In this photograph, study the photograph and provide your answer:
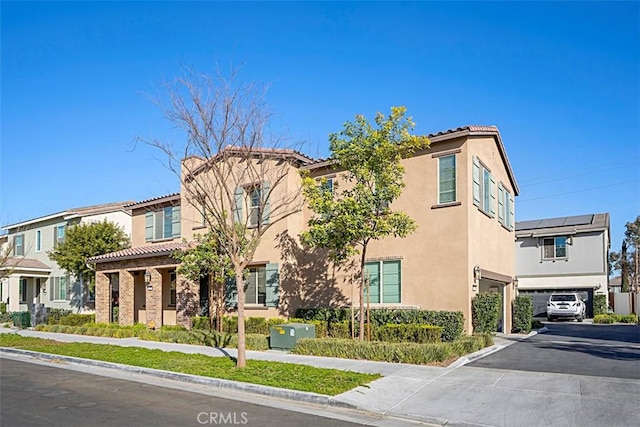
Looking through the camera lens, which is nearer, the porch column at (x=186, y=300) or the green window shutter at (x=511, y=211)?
the porch column at (x=186, y=300)

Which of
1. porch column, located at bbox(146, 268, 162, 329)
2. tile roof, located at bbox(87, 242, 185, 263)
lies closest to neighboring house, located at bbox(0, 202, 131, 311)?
tile roof, located at bbox(87, 242, 185, 263)

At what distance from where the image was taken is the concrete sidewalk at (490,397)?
8953mm

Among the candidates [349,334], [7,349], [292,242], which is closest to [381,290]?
[349,334]

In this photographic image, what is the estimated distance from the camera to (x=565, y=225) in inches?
1519

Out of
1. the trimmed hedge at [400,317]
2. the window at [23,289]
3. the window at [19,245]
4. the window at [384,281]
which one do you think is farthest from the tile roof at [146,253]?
the window at [19,245]

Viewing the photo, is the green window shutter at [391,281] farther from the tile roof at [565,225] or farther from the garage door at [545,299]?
the tile roof at [565,225]

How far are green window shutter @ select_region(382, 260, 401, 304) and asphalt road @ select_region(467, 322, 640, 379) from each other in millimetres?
3836

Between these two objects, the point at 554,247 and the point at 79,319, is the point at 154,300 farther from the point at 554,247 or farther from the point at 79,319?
the point at 554,247

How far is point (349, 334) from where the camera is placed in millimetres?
17656

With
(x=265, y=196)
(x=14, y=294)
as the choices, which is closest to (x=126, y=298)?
(x=265, y=196)

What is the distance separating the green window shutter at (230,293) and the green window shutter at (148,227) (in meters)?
7.30

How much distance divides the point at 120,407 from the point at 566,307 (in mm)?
29533

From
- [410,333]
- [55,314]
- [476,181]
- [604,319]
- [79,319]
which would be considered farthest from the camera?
[604,319]

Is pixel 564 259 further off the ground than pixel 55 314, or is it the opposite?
pixel 564 259
